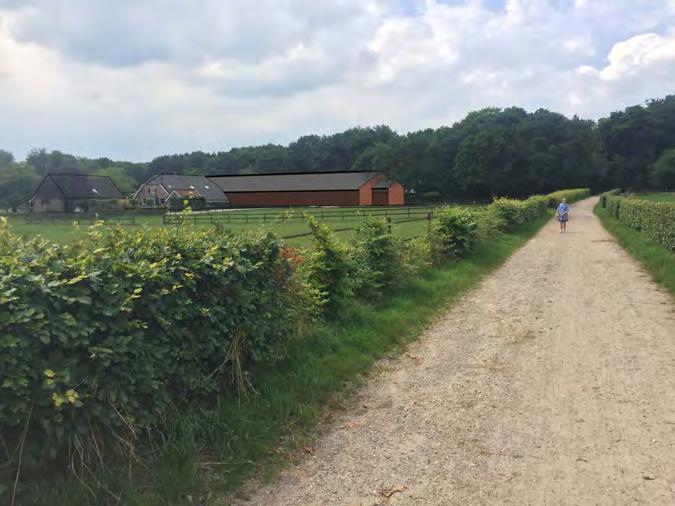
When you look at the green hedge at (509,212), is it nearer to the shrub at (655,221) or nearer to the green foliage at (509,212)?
the green foliage at (509,212)

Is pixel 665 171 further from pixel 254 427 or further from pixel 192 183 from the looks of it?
pixel 254 427

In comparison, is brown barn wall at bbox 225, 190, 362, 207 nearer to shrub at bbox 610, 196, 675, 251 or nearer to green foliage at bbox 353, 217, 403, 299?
shrub at bbox 610, 196, 675, 251

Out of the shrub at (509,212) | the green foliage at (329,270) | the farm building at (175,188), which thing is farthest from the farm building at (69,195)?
the green foliage at (329,270)

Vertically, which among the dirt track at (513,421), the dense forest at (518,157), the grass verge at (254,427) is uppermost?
the dense forest at (518,157)

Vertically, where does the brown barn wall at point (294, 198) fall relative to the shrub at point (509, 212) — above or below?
above

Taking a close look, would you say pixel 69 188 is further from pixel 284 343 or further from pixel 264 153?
pixel 284 343

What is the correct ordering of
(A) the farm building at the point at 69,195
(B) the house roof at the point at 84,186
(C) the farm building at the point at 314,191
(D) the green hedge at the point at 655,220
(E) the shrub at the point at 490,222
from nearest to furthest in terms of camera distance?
(D) the green hedge at the point at 655,220
(E) the shrub at the point at 490,222
(A) the farm building at the point at 69,195
(B) the house roof at the point at 84,186
(C) the farm building at the point at 314,191

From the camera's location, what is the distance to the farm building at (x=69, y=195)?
72.1m

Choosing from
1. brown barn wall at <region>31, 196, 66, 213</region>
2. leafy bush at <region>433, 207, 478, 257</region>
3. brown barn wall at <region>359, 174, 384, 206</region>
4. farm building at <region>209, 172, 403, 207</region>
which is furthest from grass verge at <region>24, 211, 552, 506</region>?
farm building at <region>209, 172, 403, 207</region>

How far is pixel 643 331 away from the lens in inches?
307

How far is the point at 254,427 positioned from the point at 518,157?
88905 mm

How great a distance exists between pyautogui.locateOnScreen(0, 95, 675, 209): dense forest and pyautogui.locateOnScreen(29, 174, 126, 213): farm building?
11049mm

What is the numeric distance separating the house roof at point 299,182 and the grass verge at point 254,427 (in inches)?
3048

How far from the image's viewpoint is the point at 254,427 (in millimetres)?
4434
